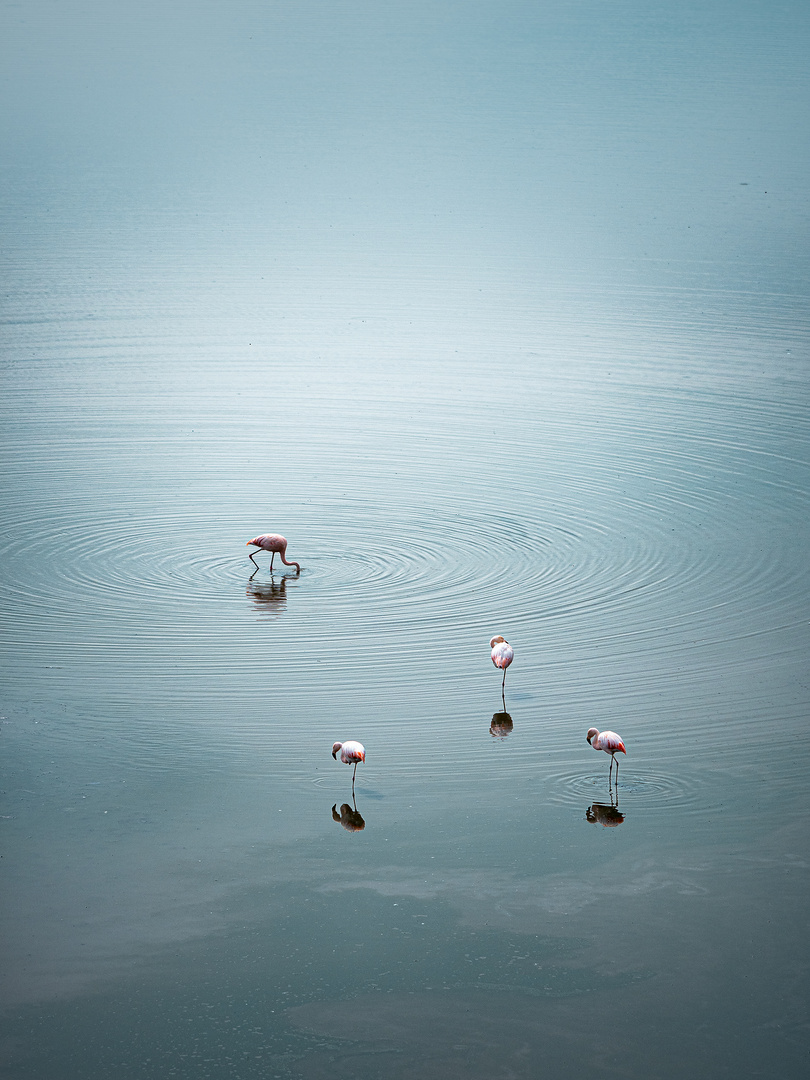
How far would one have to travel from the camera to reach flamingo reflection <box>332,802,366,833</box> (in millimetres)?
9148

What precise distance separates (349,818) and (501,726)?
200 centimetres

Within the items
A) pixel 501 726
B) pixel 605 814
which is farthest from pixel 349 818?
pixel 501 726

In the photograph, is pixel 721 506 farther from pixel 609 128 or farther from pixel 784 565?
pixel 609 128

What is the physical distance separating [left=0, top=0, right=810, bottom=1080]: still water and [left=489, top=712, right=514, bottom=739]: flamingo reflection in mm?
43

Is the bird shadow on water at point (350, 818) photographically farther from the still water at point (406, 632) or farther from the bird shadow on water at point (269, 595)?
the bird shadow on water at point (269, 595)

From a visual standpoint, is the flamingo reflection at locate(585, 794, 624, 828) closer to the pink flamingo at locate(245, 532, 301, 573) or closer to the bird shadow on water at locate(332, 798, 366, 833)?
the bird shadow on water at locate(332, 798, 366, 833)

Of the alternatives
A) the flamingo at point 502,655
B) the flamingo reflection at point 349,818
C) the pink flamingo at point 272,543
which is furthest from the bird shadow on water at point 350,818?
the pink flamingo at point 272,543

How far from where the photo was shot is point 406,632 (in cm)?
1277

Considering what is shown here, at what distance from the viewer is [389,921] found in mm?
8133

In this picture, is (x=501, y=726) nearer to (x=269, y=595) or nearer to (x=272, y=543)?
(x=269, y=595)

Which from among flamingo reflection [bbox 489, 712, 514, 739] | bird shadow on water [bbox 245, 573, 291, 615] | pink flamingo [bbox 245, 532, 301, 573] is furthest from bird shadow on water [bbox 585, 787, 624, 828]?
pink flamingo [bbox 245, 532, 301, 573]

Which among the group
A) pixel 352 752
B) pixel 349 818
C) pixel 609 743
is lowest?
pixel 349 818

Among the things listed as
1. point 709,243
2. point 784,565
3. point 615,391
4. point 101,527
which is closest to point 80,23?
point 709,243

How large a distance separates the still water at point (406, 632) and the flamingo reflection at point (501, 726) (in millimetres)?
43
